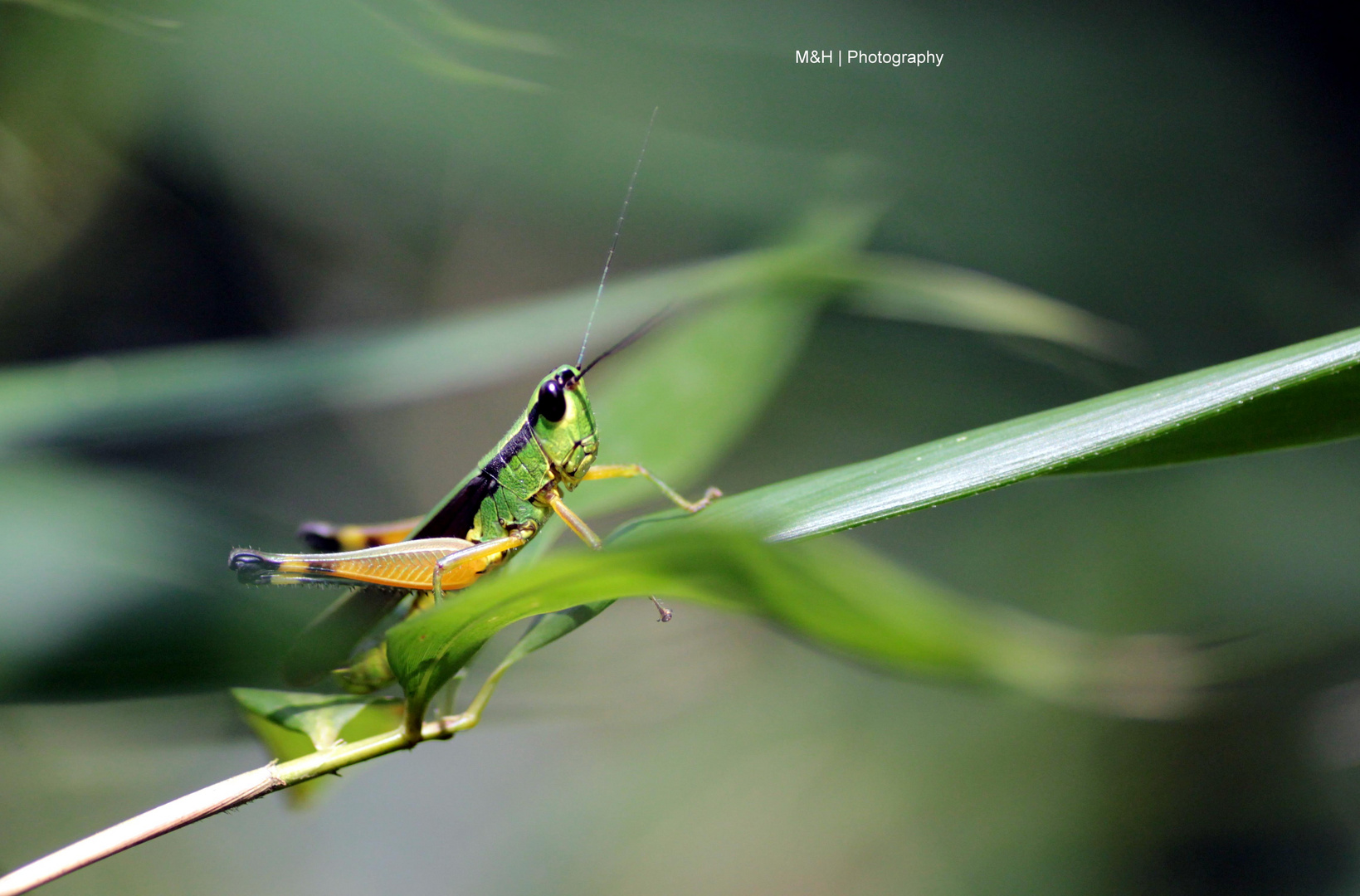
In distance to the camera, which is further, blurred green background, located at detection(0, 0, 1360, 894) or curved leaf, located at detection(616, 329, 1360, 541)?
blurred green background, located at detection(0, 0, 1360, 894)

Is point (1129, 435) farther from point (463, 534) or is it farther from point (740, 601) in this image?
point (463, 534)

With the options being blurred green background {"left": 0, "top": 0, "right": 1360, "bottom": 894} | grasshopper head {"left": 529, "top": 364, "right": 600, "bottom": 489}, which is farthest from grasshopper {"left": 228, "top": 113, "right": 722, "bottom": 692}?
blurred green background {"left": 0, "top": 0, "right": 1360, "bottom": 894}

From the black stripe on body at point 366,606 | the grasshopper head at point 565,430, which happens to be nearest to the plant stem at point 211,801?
the black stripe on body at point 366,606

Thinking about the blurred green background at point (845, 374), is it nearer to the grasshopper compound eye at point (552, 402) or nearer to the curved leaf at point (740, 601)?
the grasshopper compound eye at point (552, 402)

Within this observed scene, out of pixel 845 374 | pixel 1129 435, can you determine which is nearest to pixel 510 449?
pixel 1129 435

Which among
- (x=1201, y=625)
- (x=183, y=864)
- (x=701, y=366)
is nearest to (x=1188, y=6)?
(x=1201, y=625)

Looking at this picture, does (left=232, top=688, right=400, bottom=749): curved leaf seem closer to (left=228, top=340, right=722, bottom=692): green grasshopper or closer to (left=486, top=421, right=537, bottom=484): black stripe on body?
(left=228, top=340, right=722, bottom=692): green grasshopper
